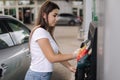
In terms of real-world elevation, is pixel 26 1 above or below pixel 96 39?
above

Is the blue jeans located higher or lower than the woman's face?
lower

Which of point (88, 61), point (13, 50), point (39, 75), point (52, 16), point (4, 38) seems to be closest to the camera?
point (88, 61)

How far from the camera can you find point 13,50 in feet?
16.3

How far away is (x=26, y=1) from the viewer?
44469mm

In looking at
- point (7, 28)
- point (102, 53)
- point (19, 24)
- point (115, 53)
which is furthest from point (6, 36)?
point (115, 53)

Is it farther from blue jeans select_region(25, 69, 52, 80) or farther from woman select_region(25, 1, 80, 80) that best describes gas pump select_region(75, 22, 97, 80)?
blue jeans select_region(25, 69, 52, 80)

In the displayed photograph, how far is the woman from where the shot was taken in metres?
2.89

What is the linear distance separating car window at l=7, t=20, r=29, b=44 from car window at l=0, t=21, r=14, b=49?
177mm

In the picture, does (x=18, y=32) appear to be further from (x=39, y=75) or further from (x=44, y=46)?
(x=44, y=46)

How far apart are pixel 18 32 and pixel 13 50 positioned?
2.52 ft

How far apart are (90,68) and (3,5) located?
4156 centimetres

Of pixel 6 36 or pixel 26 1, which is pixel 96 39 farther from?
pixel 26 1

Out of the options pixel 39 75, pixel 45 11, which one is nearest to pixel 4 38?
pixel 39 75

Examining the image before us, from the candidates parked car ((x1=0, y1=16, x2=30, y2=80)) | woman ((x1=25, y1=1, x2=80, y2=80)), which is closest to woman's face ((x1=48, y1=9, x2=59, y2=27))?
woman ((x1=25, y1=1, x2=80, y2=80))
